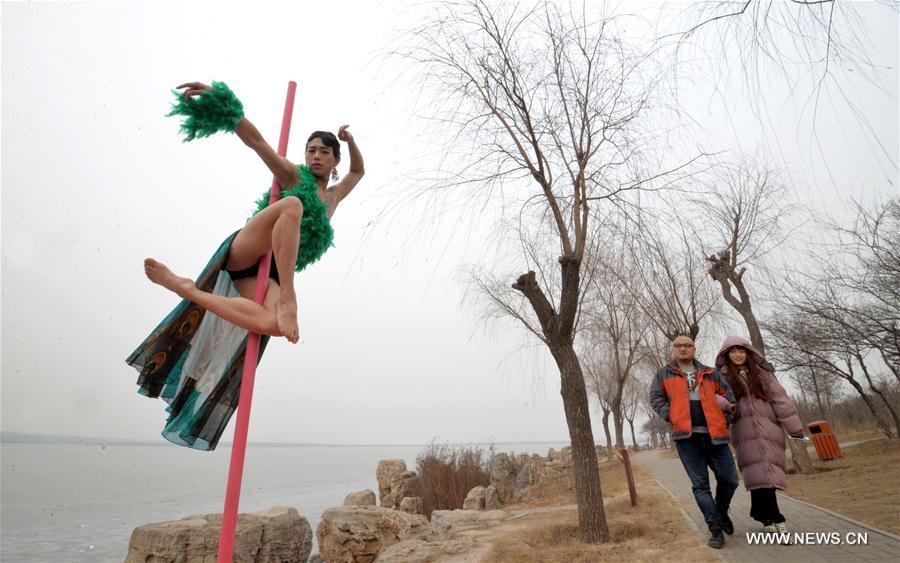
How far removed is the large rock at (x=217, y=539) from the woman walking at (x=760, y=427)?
5.24 meters

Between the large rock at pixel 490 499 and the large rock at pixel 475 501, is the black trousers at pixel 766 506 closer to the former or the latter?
the large rock at pixel 475 501

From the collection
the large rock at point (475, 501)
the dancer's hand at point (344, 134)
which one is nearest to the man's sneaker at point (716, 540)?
the dancer's hand at point (344, 134)

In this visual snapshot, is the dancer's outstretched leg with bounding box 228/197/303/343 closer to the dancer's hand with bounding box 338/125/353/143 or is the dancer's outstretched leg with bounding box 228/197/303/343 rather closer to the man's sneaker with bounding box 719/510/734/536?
the dancer's hand with bounding box 338/125/353/143

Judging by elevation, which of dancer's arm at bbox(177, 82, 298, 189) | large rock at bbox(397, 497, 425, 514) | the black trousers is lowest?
large rock at bbox(397, 497, 425, 514)

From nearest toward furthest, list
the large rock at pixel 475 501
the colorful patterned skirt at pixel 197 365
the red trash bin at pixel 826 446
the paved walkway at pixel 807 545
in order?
the colorful patterned skirt at pixel 197 365, the paved walkway at pixel 807 545, the large rock at pixel 475 501, the red trash bin at pixel 826 446

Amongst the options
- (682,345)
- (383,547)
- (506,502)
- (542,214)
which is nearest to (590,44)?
(542,214)

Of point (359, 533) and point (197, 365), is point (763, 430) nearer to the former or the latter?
point (197, 365)

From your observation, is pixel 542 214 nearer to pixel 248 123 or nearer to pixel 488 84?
pixel 488 84

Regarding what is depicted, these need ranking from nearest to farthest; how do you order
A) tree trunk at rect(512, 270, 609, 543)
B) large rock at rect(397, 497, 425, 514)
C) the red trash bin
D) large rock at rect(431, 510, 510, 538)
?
tree trunk at rect(512, 270, 609, 543) < large rock at rect(431, 510, 510, 538) < the red trash bin < large rock at rect(397, 497, 425, 514)

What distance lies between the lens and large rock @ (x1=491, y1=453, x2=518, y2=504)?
1322 centimetres

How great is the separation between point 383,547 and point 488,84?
20.2ft

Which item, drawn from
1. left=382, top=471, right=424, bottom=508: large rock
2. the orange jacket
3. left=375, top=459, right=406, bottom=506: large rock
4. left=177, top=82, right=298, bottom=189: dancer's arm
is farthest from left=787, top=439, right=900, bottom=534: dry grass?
left=375, top=459, right=406, bottom=506: large rock

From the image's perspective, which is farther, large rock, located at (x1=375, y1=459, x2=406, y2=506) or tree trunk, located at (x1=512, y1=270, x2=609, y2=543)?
large rock, located at (x1=375, y1=459, x2=406, y2=506)

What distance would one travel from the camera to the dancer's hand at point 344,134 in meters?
2.86
